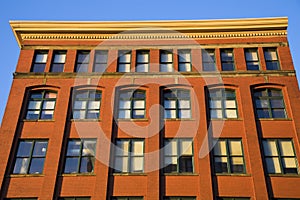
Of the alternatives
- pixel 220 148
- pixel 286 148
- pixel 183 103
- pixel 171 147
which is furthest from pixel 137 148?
pixel 286 148

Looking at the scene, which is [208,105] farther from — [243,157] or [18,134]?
[18,134]

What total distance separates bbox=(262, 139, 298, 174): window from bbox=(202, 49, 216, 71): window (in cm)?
683

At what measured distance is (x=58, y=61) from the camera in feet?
85.1

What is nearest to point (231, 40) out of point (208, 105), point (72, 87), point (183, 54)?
point (183, 54)

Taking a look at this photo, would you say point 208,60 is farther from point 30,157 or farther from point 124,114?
point 30,157

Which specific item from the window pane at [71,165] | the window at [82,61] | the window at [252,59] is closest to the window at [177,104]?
the window at [252,59]

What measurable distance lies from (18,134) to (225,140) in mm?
13462

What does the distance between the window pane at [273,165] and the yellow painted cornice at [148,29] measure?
10.5 meters

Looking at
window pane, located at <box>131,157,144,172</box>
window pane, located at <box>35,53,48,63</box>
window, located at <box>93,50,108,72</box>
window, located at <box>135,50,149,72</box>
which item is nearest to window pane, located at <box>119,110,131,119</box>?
window pane, located at <box>131,157,144,172</box>

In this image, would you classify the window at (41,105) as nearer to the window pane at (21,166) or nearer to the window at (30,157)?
the window at (30,157)

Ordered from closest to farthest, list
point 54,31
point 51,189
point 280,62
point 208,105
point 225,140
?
point 51,189
point 225,140
point 208,105
point 280,62
point 54,31

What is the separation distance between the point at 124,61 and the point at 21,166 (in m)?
10.6

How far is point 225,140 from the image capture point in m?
21.6

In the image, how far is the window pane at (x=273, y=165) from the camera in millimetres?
20438
